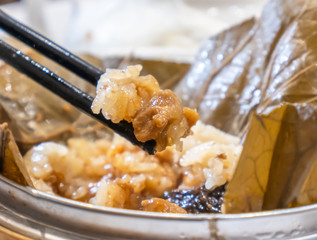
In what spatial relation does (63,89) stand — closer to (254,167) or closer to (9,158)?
(9,158)

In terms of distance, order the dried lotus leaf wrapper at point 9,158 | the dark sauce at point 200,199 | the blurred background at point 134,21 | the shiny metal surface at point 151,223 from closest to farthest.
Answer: the shiny metal surface at point 151,223, the dried lotus leaf wrapper at point 9,158, the dark sauce at point 200,199, the blurred background at point 134,21

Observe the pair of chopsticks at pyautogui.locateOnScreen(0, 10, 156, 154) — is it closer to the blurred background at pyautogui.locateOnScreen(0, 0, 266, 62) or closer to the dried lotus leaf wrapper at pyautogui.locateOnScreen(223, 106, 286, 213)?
the dried lotus leaf wrapper at pyautogui.locateOnScreen(223, 106, 286, 213)

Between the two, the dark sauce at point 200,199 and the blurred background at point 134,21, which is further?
the blurred background at point 134,21

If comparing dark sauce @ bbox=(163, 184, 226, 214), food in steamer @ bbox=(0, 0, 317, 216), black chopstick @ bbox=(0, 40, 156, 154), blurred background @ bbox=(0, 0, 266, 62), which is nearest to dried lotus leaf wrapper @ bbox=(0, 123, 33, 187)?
food in steamer @ bbox=(0, 0, 317, 216)

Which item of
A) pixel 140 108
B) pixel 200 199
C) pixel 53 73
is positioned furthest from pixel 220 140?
pixel 53 73

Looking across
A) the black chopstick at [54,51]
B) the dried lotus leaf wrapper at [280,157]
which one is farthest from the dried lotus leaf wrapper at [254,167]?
the black chopstick at [54,51]

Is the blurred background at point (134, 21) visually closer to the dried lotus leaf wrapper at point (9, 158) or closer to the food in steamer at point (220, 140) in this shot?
the food in steamer at point (220, 140)
